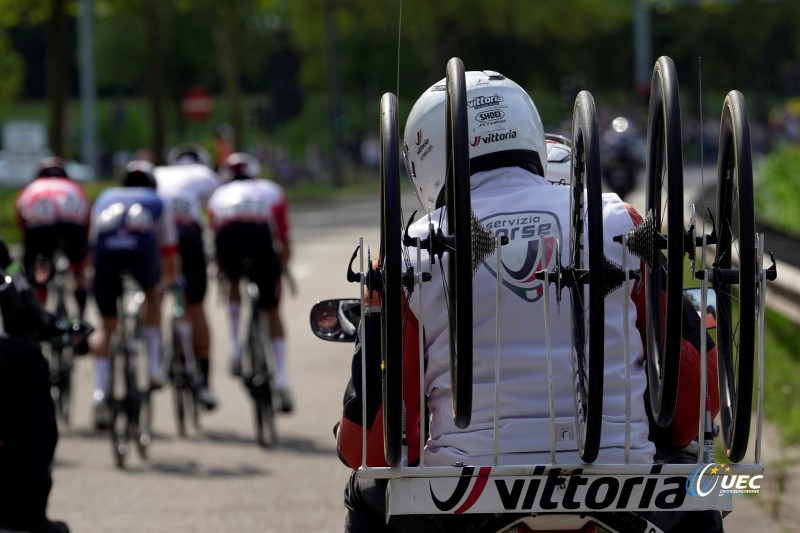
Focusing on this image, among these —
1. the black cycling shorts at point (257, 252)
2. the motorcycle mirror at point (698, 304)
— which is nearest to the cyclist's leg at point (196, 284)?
the black cycling shorts at point (257, 252)

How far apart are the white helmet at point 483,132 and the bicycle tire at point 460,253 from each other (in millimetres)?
429

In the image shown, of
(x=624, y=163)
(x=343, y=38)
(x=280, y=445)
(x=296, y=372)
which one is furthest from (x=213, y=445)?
(x=343, y=38)

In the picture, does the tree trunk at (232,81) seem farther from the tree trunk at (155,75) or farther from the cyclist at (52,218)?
the cyclist at (52,218)

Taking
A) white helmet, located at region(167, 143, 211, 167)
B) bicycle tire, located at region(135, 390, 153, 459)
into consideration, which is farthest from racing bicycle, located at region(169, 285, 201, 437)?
white helmet, located at region(167, 143, 211, 167)

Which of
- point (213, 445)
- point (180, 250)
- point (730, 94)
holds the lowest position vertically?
point (213, 445)

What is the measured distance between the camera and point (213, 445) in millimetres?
10477

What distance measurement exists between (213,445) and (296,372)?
3.26 metres

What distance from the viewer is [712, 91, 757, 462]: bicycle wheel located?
9.71 feet

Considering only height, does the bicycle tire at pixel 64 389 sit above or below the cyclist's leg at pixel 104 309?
below

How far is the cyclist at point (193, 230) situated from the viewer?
37.2ft

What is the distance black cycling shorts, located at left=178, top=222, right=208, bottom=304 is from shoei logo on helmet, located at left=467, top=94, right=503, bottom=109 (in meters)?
8.11

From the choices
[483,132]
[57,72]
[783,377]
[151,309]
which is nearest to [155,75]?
[57,72]

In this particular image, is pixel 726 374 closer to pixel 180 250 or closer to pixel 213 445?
pixel 213 445

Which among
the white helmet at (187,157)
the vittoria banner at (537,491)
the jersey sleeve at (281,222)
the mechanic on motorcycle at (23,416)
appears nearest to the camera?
the vittoria banner at (537,491)
